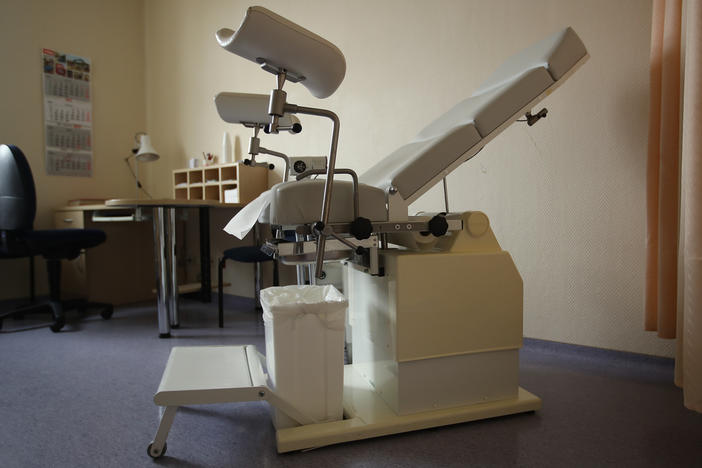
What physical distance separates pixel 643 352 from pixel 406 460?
123 centimetres

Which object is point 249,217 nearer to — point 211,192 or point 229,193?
point 229,193

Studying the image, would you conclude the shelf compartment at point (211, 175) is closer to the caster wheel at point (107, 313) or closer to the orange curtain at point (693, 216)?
the caster wheel at point (107, 313)

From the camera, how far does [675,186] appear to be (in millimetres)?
1557

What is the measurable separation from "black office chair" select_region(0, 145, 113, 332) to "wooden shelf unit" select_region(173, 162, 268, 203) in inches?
30.1

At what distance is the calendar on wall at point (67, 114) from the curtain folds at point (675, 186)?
400 centimetres

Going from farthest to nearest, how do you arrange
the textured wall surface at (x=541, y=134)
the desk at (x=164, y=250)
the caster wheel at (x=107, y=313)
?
the caster wheel at (x=107, y=313), the desk at (x=164, y=250), the textured wall surface at (x=541, y=134)

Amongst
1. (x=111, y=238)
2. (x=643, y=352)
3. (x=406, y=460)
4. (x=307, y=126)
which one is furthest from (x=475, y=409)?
(x=111, y=238)

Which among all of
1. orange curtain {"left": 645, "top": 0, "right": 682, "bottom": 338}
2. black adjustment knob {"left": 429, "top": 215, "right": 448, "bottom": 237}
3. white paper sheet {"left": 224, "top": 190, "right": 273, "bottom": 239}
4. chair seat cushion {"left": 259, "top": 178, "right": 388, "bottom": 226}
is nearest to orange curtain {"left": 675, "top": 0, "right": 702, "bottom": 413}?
orange curtain {"left": 645, "top": 0, "right": 682, "bottom": 338}

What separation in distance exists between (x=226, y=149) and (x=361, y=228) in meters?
2.43

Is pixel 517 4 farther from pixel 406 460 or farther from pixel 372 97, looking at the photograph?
pixel 406 460

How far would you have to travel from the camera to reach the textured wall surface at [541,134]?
1.81m

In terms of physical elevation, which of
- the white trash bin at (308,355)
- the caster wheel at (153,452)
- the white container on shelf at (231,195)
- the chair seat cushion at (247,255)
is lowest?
the caster wheel at (153,452)

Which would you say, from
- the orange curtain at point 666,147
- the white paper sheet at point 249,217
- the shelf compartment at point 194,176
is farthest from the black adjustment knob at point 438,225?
the shelf compartment at point 194,176

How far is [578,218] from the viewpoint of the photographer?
1.94 m
